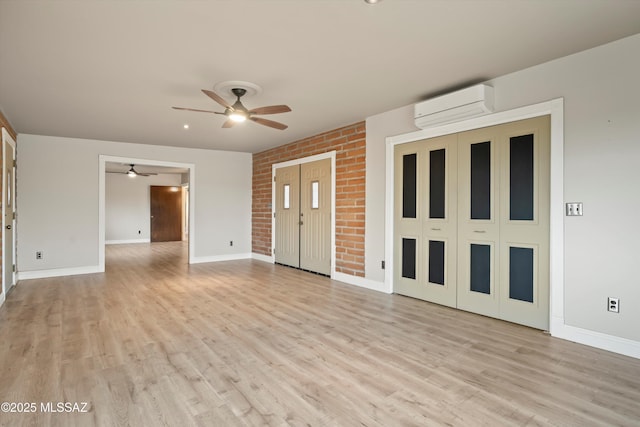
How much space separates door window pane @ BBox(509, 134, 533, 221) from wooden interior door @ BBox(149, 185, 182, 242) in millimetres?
11441

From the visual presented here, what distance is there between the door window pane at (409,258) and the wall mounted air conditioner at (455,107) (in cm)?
147

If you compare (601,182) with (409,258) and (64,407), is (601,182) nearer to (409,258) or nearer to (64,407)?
(409,258)

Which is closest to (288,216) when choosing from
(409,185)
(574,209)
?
(409,185)

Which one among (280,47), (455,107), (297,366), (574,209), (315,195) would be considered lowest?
(297,366)

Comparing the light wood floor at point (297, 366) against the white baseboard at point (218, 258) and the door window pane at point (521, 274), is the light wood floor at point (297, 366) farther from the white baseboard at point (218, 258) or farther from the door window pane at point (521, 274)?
the white baseboard at point (218, 258)

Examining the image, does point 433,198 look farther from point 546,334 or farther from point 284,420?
point 284,420

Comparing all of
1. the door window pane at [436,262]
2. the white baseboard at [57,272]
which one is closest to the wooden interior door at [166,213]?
the white baseboard at [57,272]

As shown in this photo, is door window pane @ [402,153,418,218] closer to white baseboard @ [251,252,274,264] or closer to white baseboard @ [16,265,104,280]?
white baseboard @ [251,252,274,264]

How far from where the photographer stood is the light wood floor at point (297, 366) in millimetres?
1969

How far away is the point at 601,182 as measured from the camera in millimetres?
2859

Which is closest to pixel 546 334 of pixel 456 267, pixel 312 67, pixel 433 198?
pixel 456 267

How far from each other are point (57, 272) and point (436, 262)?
6.29 metres

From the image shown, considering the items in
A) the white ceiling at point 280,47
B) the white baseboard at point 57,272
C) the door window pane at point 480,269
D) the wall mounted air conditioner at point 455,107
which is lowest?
the white baseboard at point 57,272

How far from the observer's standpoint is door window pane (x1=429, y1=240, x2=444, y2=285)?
13.6ft
